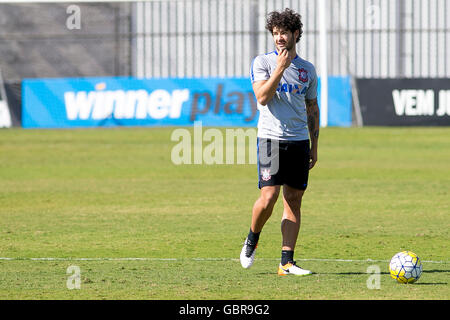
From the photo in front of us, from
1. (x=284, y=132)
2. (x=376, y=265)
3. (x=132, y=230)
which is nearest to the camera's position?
(x=284, y=132)

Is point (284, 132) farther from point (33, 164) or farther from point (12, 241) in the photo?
point (33, 164)

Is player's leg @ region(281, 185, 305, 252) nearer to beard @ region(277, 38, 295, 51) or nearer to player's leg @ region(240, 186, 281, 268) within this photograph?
player's leg @ region(240, 186, 281, 268)

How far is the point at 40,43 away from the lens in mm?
44500

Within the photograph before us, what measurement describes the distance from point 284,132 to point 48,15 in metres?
38.6

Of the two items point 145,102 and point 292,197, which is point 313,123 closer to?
point 292,197

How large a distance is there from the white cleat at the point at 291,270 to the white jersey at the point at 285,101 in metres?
1.13

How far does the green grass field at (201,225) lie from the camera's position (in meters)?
7.42

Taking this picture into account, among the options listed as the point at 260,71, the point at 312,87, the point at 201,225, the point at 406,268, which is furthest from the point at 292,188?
the point at 201,225

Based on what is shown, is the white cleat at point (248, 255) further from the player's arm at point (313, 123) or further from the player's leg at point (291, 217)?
the player's arm at point (313, 123)

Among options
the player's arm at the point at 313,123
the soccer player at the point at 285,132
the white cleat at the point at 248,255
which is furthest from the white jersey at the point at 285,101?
the white cleat at the point at 248,255

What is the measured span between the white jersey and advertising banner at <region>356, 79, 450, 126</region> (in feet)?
78.8

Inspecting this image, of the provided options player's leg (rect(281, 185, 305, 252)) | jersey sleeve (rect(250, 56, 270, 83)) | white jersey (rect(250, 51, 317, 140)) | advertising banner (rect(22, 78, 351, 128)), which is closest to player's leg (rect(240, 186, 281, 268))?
player's leg (rect(281, 185, 305, 252))

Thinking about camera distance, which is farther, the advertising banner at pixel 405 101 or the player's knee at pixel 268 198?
the advertising banner at pixel 405 101
